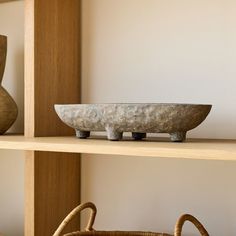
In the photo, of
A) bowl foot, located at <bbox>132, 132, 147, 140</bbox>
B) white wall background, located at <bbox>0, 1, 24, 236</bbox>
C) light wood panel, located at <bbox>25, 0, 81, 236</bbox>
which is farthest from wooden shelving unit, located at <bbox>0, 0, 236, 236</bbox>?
white wall background, located at <bbox>0, 1, 24, 236</bbox>

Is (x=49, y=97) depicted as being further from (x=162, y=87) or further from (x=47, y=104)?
(x=162, y=87)

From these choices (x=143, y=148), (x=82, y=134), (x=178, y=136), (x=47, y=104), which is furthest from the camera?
(x=47, y=104)

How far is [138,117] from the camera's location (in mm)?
992

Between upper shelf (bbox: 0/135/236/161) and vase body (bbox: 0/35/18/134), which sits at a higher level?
vase body (bbox: 0/35/18/134)

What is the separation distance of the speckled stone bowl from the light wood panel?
165mm

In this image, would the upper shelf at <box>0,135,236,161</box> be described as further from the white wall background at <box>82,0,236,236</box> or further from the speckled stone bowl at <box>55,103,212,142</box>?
the white wall background at <box>82,0,236,236</box>

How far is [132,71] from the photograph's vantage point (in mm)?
1306

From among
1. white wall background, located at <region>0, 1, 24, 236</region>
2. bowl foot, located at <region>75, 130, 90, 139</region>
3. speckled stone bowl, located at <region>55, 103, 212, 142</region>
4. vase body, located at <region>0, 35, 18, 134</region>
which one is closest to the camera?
speckled stone bowl, located at <region>55, 103, 212, 142</region>

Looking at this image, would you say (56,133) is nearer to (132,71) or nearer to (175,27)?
(132,71)

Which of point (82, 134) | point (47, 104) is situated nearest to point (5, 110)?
point (47, 104)

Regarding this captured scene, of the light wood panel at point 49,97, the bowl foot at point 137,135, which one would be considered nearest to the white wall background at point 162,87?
the light wood panel at point 49,97

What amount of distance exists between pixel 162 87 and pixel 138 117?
Result: 0.30 m

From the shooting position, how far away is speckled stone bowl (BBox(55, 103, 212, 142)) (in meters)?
0.97

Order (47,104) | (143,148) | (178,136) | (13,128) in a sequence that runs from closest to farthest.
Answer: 1. (143,148)
2. (178,136)
3. (47,104)
4. (13,128)
